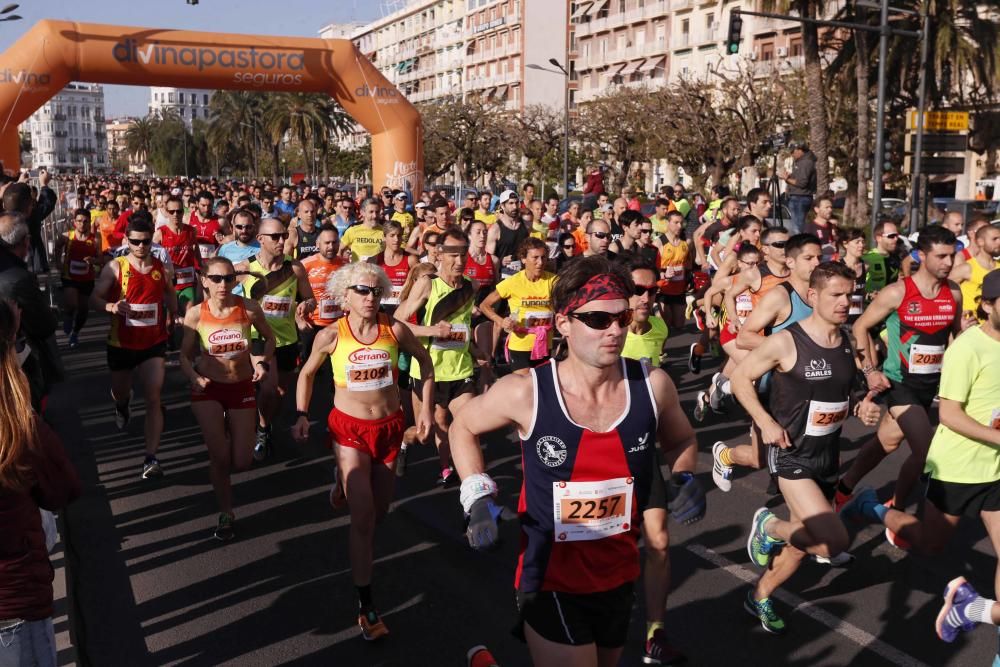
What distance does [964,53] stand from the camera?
30.4 metres

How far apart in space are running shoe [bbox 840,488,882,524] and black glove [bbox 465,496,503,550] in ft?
10.7

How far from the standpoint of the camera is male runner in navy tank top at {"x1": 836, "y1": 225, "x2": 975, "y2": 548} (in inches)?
Answer: 250

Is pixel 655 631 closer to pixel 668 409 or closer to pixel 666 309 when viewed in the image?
pixel 668 409

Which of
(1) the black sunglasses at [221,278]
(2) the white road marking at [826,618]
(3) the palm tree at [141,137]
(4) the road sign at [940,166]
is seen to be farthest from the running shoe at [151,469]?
(3) the palm tree at [141,137]

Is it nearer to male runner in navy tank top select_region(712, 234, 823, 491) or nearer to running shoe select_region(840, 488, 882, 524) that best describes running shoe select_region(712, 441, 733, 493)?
male runner in navy tank top select_region(712, 234, 823, 491)

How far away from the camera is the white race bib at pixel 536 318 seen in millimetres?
8148

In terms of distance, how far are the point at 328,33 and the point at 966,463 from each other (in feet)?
462

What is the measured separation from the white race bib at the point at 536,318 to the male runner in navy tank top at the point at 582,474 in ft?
15.3

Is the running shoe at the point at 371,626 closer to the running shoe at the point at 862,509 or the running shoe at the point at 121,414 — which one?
the running shoe at the point at 862,509

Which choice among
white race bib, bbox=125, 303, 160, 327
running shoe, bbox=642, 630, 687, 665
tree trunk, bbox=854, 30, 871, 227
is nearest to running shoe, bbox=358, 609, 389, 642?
running shoe, bbox=642, 630, 687, 665

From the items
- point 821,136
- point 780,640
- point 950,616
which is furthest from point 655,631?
point 821,136

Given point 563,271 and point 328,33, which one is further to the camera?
point 328,33

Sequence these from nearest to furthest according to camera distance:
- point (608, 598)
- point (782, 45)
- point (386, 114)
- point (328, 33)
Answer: point (608, 598) → point (386, 114) → point (782, 45) → point (328, 33)

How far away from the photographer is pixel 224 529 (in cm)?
643
